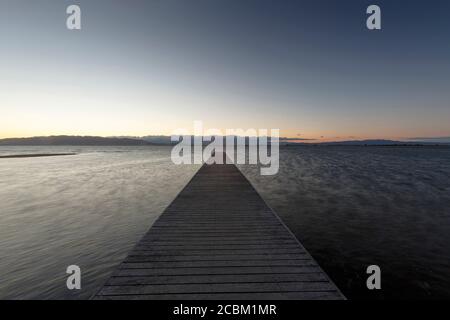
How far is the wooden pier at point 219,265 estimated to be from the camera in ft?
14.0

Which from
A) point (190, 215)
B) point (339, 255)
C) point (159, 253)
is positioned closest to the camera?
point (159, 253)

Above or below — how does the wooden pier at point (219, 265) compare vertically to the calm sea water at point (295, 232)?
above

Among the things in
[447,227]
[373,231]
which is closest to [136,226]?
[373,231]

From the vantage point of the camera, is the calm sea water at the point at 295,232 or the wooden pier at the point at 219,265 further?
the calm sea water at the point at 295,232

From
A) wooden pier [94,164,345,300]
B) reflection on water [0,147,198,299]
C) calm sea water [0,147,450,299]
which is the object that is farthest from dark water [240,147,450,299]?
reflection on water [0,147,198,299]

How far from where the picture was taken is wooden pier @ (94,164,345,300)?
14.0 ft

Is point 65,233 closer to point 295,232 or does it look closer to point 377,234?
point 295,232

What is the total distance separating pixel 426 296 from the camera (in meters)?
6.12

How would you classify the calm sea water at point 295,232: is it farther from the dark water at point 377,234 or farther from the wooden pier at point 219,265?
the wooden pier at point 219,265

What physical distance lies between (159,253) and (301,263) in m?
3.19

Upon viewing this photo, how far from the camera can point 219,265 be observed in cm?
519

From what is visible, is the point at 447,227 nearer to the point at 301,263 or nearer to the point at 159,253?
the point at 301,263

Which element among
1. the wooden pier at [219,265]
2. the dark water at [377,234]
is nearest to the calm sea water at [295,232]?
the dark water at [377,234]

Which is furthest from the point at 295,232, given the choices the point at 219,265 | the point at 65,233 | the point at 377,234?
the point at 65,233
